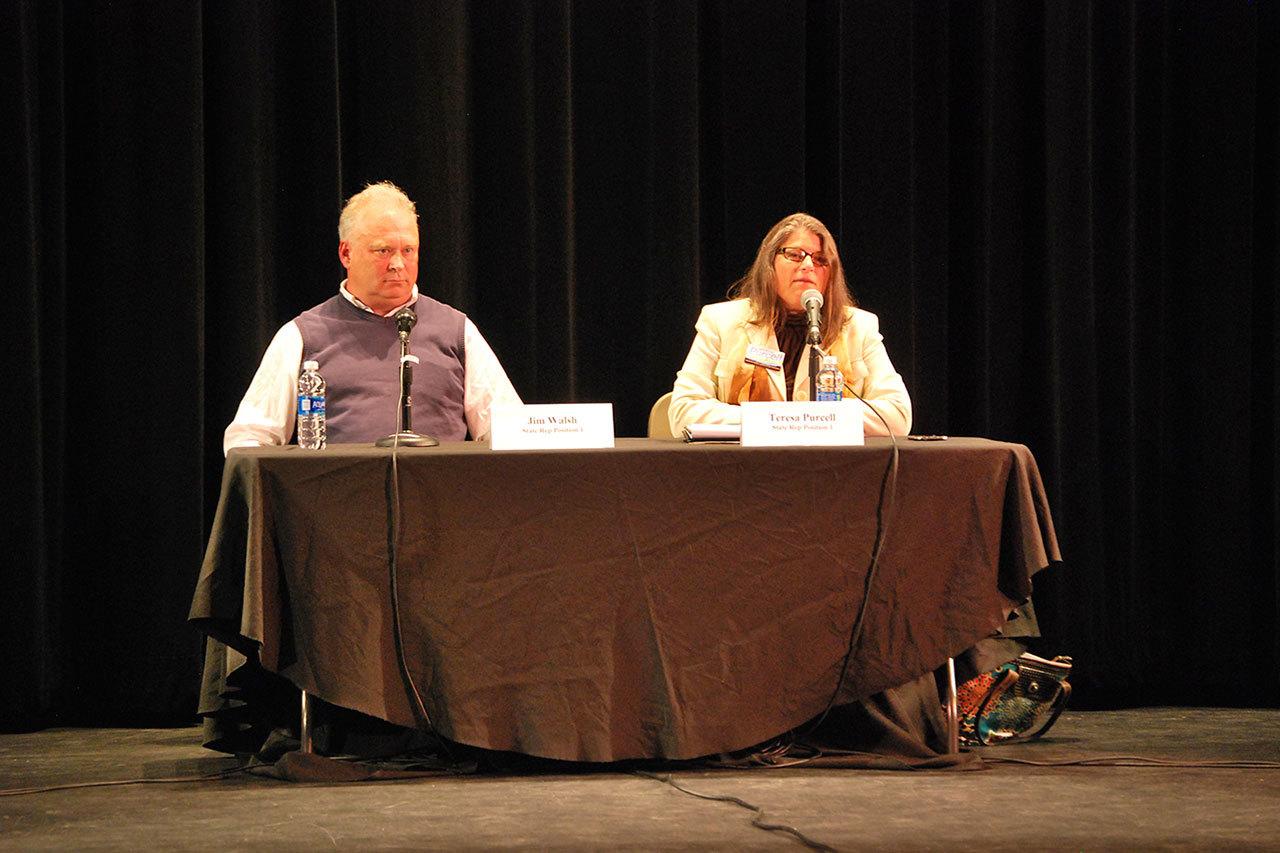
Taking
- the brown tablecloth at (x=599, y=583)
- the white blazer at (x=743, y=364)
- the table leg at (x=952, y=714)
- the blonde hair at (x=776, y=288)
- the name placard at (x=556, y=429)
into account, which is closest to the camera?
the brown tablecloth at (x=599, y=583)

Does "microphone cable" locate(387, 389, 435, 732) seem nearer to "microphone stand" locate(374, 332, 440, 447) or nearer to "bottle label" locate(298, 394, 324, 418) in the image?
"microphone stand" locate(374, 332, 440, 447)

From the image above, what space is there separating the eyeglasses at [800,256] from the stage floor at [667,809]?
133 centimetres

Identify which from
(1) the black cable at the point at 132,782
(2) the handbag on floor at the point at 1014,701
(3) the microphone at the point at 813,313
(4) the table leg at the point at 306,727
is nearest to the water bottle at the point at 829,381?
(3) the microphone at the point at 813,313

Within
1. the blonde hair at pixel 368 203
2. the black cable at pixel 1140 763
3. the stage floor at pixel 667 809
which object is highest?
the blonde hair at pixel 368 203

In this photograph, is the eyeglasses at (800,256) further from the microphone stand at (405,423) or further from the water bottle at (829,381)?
the microphone stand at (405,423)

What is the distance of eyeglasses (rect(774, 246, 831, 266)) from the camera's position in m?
3.68

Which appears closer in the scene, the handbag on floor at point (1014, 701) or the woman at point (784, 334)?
the handbag on floor at point (1014, 701)

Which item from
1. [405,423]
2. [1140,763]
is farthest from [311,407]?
[1140,763]

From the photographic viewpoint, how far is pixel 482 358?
3703mm

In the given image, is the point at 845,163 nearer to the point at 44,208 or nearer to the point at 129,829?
the point at 44,208

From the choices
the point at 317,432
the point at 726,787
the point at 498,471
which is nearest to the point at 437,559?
the point at 498,471

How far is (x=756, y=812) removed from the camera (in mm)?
2494

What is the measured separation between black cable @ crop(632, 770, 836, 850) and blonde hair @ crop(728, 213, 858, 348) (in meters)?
1.37

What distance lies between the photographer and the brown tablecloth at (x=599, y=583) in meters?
2.75
